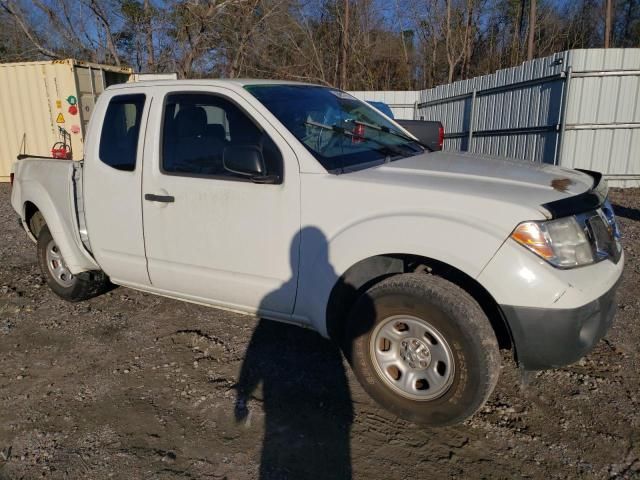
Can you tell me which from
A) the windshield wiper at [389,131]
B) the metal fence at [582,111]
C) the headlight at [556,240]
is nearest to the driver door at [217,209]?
the windshield wiper at [389,131]

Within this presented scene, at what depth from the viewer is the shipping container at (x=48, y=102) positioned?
11.9 m

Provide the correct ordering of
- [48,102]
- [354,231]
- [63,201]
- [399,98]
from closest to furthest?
[354,231] → [63,201] → [48,102] → [399,98]

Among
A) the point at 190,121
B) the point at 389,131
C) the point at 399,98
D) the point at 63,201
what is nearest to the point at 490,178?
the point at 389,131

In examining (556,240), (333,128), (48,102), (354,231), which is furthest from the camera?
(48,102)

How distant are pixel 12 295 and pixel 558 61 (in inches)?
424

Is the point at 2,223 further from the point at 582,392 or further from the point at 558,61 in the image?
the point at 558,61

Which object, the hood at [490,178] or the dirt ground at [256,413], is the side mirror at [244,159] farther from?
the dirt ground at [256,413]

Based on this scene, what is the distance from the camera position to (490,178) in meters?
2.87

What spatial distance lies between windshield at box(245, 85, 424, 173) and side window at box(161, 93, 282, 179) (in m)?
0.20

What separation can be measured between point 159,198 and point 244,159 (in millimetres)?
868

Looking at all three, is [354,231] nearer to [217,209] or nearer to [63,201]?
[217,209]

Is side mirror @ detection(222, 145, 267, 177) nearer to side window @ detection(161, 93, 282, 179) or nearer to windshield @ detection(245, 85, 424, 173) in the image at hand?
side window @ detection(161, 93, 282, 179)

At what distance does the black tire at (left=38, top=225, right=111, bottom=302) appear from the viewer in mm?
4641

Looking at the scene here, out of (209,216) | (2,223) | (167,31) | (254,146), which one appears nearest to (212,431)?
(209,216)
